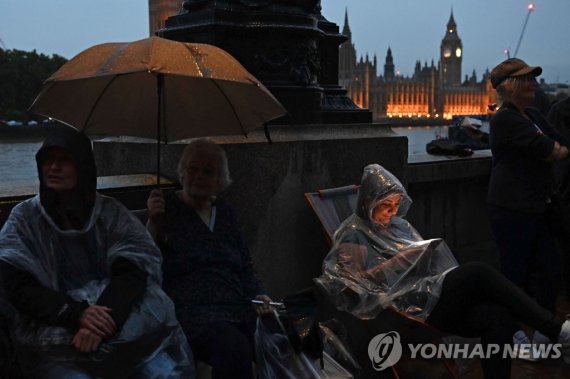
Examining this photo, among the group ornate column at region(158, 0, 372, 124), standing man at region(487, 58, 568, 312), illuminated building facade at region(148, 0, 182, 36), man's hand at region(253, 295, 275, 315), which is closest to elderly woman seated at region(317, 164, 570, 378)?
man's hand at region(253, 295, 275, 315)

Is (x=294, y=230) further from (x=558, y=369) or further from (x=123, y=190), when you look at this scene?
(x=558, y=369)

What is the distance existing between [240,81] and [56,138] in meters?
0.83

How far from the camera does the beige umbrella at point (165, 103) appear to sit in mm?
3305

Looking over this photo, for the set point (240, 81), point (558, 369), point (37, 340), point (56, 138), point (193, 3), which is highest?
point (193, 3)

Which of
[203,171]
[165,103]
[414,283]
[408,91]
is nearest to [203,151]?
[203,171]

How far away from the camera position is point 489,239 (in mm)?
6746

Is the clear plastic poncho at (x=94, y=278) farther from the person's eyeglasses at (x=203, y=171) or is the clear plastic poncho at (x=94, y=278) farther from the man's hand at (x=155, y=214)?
the person's eyeglasses at (x=203, y=171)

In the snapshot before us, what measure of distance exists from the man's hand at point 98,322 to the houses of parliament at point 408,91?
99.0 metres

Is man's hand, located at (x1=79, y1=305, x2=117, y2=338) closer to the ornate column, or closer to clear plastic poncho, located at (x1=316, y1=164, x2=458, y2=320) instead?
clear plastic poncho, located at (x1=316, y1=164, x2=458, y2=320)

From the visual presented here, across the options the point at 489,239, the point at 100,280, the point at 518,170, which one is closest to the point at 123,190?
the point at 100,280

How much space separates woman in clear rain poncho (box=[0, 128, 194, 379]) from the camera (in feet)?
8.70

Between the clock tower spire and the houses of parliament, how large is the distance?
838 cm

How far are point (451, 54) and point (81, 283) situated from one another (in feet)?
523

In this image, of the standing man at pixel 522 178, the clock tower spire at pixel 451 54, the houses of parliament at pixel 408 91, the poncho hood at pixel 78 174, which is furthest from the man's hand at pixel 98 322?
the clock tower spire at pixel 451 54
